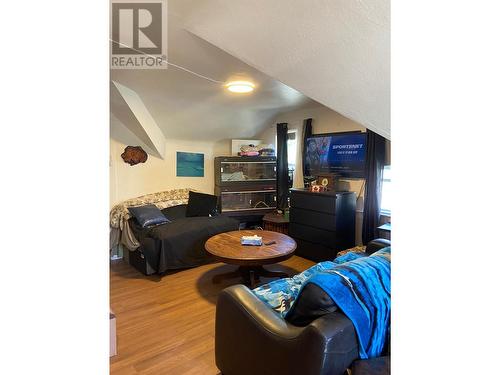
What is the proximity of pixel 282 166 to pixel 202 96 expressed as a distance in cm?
194

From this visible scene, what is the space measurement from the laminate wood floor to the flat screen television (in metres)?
1.49

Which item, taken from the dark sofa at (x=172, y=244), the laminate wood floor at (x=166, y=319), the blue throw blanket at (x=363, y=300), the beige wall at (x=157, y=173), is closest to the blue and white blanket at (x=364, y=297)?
the blue throw blanket at (x=363, y=300)

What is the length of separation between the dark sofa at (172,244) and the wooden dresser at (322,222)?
1066mm

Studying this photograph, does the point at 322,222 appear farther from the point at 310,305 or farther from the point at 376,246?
the point at 310,305

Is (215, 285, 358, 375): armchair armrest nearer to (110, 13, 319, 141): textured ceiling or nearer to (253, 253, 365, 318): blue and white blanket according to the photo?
(253, 253, 365, 318): blue and white blanket

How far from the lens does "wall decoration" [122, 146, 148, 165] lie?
419 cm

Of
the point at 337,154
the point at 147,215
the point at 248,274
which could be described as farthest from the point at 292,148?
the point at 147,215

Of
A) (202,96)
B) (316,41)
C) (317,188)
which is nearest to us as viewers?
(316,41)

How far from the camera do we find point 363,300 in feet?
4.19

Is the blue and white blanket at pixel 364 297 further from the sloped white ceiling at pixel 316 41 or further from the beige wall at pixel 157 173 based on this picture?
the beige wall at pixel 157 173

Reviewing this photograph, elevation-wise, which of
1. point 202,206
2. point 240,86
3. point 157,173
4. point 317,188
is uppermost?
point 240,86

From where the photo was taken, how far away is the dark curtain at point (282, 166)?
4936 millimetres
